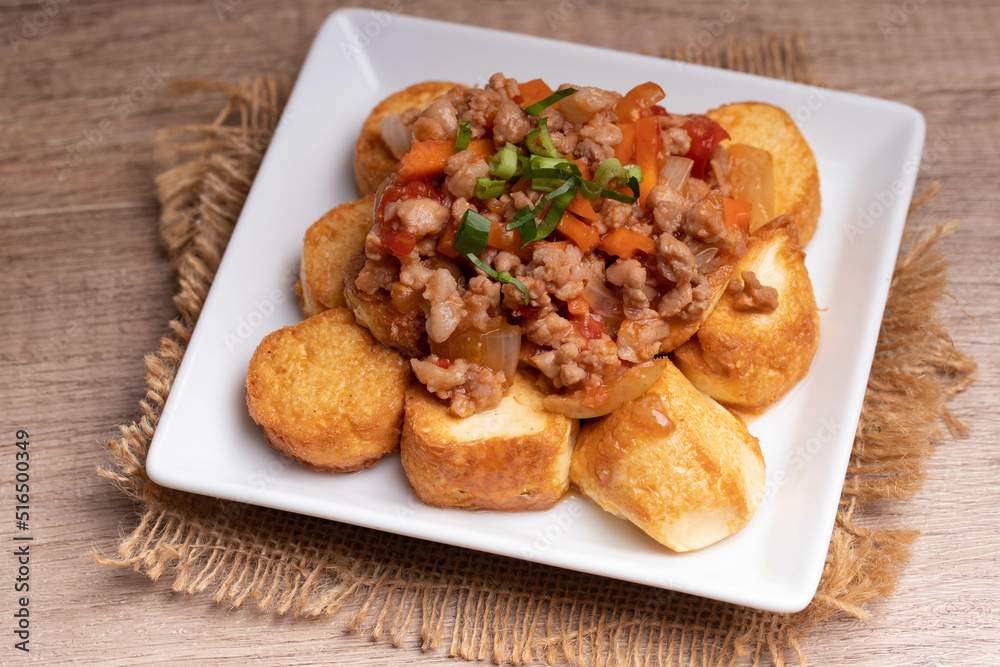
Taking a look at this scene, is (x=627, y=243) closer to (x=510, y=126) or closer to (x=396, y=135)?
(x=510, y=126)

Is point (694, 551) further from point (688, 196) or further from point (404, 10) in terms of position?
point (404, 10)

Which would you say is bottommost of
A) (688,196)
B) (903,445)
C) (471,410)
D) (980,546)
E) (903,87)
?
(980,546)

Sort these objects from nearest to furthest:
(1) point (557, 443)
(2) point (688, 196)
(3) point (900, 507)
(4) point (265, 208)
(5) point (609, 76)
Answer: (1) point (557, 443) → (2) point (688, 196) → (3) point (900, 507) → (4) point (265, 208) → (5) point (609, 76)

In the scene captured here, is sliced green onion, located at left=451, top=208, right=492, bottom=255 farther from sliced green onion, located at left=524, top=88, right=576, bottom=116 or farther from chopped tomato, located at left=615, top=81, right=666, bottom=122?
chopped tomato, located at left=615, top=81, right=666, bottom=122

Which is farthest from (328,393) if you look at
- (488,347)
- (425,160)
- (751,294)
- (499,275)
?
(751,294)

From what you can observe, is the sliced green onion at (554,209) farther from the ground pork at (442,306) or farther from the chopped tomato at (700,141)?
the chopped tomato at (700,141)

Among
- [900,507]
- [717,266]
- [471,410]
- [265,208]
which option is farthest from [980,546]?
[265,208]

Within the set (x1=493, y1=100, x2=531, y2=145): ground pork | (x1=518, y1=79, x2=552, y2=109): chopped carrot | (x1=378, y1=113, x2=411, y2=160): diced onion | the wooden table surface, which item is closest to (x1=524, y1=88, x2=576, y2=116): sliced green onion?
(x1=493, y1=100, x2=531, y2=145): ground pork
